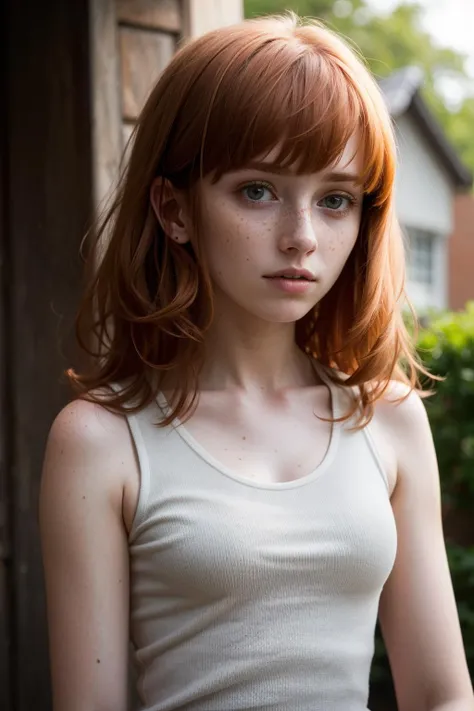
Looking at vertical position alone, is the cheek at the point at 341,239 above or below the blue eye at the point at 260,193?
below

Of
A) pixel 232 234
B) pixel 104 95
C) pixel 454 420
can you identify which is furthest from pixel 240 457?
pixel 454 420

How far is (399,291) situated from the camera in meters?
1.96

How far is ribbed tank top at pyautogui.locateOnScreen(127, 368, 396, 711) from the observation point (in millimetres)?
1662

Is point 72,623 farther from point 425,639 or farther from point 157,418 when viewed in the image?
point 425,639

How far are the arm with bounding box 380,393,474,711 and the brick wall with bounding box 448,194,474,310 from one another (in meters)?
20.7

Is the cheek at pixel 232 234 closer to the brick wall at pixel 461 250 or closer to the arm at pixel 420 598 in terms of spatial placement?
the arm at pixel 420 598

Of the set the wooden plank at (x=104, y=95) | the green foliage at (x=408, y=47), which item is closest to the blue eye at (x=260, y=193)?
the wooden plank at (x=104, y=95)

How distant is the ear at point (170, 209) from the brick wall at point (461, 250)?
2087cm

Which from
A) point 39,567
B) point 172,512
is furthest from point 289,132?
point 39,567

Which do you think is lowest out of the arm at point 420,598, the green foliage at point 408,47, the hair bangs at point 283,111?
the arm at point 420,598

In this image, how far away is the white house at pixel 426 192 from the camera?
19.7 m

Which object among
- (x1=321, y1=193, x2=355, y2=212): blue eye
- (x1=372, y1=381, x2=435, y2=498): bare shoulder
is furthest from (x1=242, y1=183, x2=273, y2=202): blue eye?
(x1=372, y1=381, x2=435, y2=498): bare shoulder

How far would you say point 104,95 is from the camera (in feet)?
8.15

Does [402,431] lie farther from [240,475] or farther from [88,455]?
[88,455]
